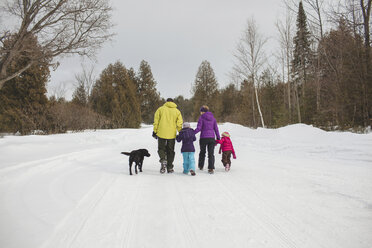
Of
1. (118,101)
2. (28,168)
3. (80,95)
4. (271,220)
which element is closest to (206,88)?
(118,101)

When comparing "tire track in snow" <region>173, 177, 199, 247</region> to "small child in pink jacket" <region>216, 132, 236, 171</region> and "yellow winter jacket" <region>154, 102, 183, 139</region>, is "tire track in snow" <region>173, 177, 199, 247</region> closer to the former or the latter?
"yellow winter jacket" <region>154, 102, 183, 139</region>

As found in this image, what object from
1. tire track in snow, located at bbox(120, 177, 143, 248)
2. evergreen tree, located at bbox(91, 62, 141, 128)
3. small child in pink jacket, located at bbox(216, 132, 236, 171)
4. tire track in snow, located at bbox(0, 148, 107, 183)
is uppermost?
evergreen tree, located at bbox(91, 62, 141, 128)

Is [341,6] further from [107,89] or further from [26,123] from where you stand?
[107,89]

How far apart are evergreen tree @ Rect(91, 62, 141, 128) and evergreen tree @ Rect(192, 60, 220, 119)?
13.2 meters

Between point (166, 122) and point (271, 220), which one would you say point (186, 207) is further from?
point (166, 122)

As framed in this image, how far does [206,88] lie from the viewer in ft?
130

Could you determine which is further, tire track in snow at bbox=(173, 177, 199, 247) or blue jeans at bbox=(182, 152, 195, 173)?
blue jeans at bbox=(182, 152, 195, 173)

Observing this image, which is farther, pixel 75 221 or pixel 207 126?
pixel 207 126

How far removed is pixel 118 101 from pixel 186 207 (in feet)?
91.1

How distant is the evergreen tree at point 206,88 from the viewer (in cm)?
3922

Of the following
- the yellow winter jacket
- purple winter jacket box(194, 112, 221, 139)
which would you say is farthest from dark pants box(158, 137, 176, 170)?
purple winter jacket box(194, 112, 221, 139)

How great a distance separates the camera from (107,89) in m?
29.0

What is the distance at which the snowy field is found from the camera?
2238mm

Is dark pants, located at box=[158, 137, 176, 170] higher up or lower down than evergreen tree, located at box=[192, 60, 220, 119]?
lower down
